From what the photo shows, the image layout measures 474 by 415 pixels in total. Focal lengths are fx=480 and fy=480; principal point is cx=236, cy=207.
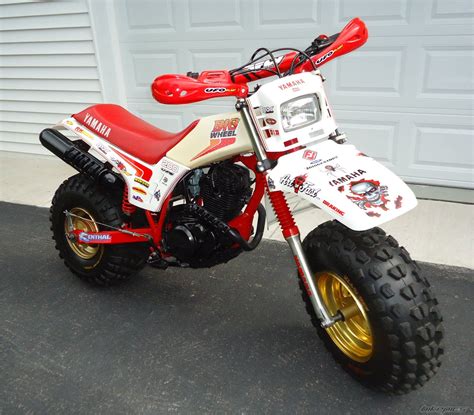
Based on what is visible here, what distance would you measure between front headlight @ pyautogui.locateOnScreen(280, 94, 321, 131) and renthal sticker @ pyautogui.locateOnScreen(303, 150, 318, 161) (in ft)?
0.36

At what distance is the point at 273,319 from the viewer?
265 cm

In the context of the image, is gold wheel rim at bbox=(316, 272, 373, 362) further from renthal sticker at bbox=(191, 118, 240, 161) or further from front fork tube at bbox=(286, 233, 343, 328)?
renthal sticker at bbox=(191, 118, 240, 161)

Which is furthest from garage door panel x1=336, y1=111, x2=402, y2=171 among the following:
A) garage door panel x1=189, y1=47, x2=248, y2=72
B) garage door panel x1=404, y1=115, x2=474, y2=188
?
garage door panel x1=189, y1=47, x2=248, y2=72

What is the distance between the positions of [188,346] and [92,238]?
857 millimetres

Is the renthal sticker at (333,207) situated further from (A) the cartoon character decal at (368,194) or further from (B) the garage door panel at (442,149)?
(B) the garage door panel at (442,149)

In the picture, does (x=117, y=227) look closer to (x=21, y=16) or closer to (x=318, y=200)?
(x=318, y=200)

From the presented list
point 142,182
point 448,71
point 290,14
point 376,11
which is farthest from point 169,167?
point 448,71

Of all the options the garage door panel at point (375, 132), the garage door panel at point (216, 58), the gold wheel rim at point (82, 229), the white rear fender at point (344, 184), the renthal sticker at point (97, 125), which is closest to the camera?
the white rear fender at point (344, 184)

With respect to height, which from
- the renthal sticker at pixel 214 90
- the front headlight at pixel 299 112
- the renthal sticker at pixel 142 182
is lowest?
the renthal sticker at pixel 142 182

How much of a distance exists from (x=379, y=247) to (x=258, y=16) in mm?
2824

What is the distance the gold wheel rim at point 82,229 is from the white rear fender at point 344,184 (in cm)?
143

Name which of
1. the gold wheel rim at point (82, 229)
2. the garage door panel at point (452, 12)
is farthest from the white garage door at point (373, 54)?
the gold wheel rim at point (82, 229)

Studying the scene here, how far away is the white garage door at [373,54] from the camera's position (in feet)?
12.0

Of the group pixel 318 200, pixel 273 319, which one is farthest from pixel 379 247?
pixel 273 319
